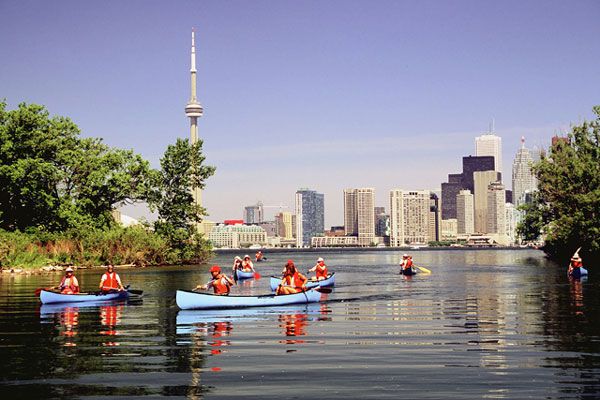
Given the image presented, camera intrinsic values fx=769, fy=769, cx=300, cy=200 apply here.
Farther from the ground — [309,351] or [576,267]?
[576,267]

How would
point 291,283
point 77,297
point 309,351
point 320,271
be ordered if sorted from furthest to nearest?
point 320,271 < point 77,297 < point 291,283 < point 309,351

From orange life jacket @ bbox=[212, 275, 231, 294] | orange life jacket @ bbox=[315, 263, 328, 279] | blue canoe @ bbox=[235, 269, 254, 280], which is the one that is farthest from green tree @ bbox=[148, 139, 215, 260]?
orange life jacket @ bbox=[212, 275, 231, 294]

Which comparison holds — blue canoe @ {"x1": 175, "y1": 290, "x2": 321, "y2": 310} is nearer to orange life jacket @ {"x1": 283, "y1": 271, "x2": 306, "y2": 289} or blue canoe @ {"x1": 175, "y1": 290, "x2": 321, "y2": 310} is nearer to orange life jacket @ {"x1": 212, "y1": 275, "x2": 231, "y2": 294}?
orange life jacket @ {"x1": 283, "y1": 271, "x2": 306, "y2": 289}

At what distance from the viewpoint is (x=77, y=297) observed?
37.1 metres

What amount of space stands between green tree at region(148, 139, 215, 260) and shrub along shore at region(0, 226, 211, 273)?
1479 mm

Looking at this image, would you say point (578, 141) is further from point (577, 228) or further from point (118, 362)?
point (118, 362)

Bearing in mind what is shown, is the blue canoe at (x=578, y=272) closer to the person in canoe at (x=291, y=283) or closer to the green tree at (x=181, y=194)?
the person in canoe at (x=291, y=283)

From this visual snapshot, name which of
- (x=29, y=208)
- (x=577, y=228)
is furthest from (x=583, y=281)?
(x=29, y=208)

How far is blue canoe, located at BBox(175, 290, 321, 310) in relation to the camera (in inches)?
1217

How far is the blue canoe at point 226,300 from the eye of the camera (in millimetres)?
30922

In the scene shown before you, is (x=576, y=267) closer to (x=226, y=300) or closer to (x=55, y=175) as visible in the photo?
(x=226, y=300)

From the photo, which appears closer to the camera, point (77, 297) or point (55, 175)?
point (77, 297)

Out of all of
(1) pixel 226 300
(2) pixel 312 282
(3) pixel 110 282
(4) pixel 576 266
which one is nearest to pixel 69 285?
(3) pixel 110 282

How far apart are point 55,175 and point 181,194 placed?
64.7 feet
